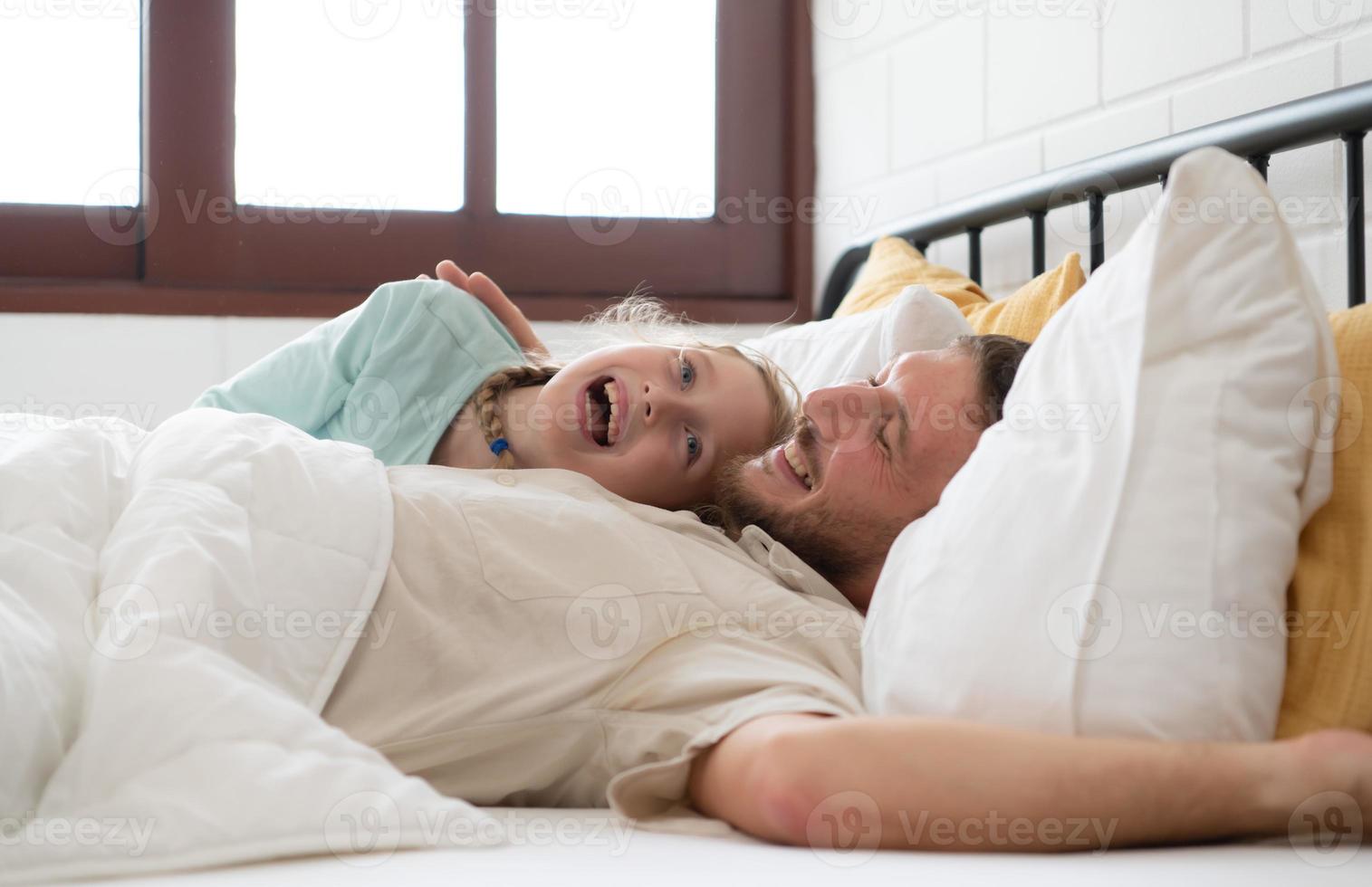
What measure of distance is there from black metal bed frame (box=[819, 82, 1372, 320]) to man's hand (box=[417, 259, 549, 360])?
2.04 ft

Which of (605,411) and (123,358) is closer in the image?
(605,411)

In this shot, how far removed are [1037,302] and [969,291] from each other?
11.6 inches

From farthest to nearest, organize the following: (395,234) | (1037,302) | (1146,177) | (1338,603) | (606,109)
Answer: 1. (606,109)
2. (395,234)
3. (1146,177)
4. (1037,302)
5. (1338,603)

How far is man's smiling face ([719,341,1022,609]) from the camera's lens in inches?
46.4

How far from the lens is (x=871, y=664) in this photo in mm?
917

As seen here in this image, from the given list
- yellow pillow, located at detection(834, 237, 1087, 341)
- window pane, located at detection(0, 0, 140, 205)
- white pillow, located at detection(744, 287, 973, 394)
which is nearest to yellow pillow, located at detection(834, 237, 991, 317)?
yellow pillow, located at detection(834, 237, 1087, 341)

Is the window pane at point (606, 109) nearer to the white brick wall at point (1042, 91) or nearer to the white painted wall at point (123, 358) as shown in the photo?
the white brick wall at point (1042, 91)

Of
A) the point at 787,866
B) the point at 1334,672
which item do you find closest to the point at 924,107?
the point at 1334,672

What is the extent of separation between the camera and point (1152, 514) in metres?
0.79

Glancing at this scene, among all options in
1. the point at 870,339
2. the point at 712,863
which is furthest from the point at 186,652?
the point at 870,339

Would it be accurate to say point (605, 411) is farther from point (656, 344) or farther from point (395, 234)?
point (395, 234)

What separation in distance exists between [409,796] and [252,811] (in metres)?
0.09

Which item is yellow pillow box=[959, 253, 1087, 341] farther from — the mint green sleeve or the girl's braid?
the mint green sleeve

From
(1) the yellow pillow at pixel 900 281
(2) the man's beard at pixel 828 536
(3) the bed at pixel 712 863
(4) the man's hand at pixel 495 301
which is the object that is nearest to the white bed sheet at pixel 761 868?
(3) the bed at pixel 712 863
